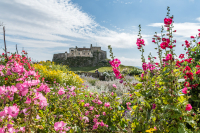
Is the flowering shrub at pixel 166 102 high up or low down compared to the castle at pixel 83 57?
down

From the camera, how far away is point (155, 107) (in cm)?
191

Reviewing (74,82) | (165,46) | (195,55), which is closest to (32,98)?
(165,46)

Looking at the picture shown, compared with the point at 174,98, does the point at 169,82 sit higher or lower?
higher

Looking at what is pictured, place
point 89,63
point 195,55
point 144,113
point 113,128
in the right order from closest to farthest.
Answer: point 144,113
point 113,128
point 195,55
point 89,63

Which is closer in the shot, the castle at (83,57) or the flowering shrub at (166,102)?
the flowering shrub at (166,102)

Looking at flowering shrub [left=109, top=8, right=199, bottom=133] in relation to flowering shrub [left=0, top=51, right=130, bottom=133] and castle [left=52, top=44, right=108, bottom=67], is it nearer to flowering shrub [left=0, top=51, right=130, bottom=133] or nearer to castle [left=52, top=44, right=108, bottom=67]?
flowering shrub [left=0, top=51, right=130, bottom=133]

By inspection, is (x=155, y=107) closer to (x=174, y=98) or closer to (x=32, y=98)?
(x=174, y=98)

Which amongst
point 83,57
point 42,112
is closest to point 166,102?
point 42,112

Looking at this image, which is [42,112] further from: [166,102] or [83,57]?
[83,57]

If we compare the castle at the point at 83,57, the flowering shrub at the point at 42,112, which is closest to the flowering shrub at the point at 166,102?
the flowering shrub at the point at 42,112

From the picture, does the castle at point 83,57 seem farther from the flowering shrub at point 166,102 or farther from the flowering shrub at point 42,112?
the flowering shrub at point 166,102

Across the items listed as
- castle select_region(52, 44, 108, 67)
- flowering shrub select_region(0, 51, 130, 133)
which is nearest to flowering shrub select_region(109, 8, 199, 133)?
flowering shrub select_region(0, 51, 130, 133)

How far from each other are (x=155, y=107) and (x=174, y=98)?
0.30m

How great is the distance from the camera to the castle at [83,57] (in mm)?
49278
